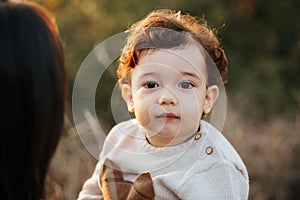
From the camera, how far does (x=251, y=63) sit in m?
8.34

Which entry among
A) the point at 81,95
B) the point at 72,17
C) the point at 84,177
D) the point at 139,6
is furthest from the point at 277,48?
the point at 81,95

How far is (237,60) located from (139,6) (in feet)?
5.05

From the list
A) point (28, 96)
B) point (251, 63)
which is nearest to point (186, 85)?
point (28, 96)

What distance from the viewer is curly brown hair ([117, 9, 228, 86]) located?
2.65 metres

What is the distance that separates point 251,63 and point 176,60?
19.3 ft

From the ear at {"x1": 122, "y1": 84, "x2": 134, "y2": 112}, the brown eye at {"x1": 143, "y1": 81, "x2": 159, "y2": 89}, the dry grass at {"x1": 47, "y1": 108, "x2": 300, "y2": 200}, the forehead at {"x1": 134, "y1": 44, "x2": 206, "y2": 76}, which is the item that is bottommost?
the dry grass at {"x1": 47, "y1": 108, "x2": 300, "y2": 200}

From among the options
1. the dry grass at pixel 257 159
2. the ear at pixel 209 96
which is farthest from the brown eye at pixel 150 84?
the dry grass at pixel 257 159

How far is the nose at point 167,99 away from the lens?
253 cm

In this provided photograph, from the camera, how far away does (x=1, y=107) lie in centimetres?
183

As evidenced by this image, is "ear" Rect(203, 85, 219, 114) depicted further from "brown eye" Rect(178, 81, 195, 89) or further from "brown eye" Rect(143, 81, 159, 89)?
"brown eye" Rect(143, 81, 159, 89)

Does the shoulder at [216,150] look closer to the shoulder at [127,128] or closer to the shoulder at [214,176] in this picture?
the shoulder at [214,176]

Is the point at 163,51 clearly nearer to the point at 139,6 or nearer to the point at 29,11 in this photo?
the point at 29,11

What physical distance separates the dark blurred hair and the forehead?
0.72m

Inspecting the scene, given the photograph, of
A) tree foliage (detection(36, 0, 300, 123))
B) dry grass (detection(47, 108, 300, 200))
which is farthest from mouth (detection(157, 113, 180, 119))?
tree foliage (detection(36, 0, 300, 123))
